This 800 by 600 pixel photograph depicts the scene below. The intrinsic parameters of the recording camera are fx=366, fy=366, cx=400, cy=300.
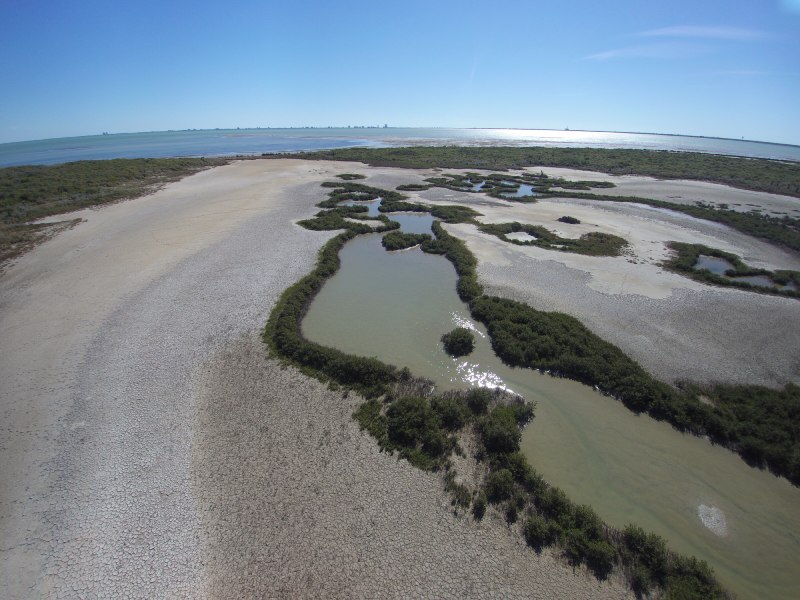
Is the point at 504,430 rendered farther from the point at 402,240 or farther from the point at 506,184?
the point at 506,184

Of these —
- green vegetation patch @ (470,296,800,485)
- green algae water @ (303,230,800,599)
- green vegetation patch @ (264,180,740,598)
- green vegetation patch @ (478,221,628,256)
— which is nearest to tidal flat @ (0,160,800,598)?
green algae water @ (303,230,800,599)

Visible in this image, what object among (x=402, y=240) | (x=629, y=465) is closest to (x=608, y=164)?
(x=402, y=240)

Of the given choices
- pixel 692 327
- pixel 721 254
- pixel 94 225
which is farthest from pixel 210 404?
pixel 721 254

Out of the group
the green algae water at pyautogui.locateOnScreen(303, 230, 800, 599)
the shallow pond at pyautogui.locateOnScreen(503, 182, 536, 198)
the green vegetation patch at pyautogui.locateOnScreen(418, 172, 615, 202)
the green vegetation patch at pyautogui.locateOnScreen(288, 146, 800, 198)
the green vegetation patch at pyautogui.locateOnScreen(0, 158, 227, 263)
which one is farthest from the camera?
the green vegetation patch at pyautogui.locateOnScreen(288, 146, 800, 198)

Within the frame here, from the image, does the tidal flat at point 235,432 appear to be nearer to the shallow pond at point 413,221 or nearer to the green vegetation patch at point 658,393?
the green vegetation patch at point 658,393

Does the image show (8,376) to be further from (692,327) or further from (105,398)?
(692,327)

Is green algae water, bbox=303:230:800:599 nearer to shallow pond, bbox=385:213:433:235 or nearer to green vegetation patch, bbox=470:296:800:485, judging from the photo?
green vegetation patch, bbox=470:296:800:485
